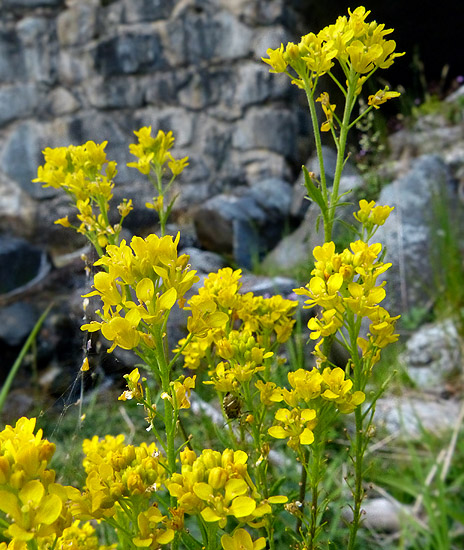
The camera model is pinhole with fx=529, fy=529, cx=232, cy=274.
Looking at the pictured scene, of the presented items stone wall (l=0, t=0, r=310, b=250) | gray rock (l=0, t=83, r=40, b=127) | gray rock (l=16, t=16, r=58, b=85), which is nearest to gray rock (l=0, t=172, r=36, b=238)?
stone wall (l=0, t=0, r=310, b=250)

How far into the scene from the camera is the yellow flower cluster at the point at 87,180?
82cm

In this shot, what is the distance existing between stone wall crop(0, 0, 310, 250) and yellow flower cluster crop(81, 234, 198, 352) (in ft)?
9.24

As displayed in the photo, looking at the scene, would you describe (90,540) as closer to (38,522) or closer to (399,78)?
(38,522)

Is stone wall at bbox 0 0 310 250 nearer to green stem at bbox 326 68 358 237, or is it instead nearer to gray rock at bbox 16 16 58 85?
gray rock at bbox 16 16 58 85

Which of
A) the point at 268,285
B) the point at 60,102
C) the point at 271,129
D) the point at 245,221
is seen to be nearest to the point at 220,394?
the point at 268,285

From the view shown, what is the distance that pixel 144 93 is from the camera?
369cm

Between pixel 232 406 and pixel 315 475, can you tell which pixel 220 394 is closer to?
pixel 232 406

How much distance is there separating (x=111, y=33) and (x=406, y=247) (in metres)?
2.47

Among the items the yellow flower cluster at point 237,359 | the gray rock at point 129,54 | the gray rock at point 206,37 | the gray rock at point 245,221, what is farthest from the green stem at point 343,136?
the gray rock at point 129,54

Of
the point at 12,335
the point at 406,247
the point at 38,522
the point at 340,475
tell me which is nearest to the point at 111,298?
the point at 38,522

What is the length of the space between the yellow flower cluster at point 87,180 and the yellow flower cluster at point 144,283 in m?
0.34

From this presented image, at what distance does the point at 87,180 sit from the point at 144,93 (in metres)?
3.06

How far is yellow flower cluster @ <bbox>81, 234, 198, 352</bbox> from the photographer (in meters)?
0.46

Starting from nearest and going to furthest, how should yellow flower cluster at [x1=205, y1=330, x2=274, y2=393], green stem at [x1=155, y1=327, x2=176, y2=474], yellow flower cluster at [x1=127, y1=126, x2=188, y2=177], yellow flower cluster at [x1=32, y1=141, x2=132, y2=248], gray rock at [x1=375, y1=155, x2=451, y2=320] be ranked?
green stem at [x1=155, y1=327, x2=176, y2=474], yellow flower cluster at [x1=205, y1=330, x2=274, y2=393], yellow flower cluster at [x1=32, y1=141, x2=132, y2=248], yellow flower cluster at [x1=127, y1=126, x2=188, y2=177], gray rock at [x1=375, y1=155, x2=451, y2=320]
